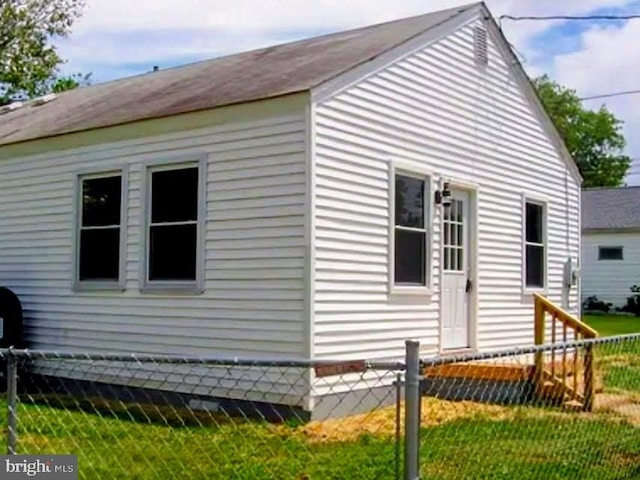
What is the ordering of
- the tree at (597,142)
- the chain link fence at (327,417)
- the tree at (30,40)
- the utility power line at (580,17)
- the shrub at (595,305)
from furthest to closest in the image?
the tree at (597,142) → the shrub at (595,305) → the tree at (30,40) → the utility power line at (580,17) → the chain link fence at (327,417)

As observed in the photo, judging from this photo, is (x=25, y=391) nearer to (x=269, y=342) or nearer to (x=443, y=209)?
(x=269, y=342)

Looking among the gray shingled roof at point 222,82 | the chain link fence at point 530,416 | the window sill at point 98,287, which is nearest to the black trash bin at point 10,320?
the window sill at point 98,287

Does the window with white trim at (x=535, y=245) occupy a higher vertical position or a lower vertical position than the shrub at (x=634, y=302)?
higher

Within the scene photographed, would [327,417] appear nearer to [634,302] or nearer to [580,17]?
[580,17]

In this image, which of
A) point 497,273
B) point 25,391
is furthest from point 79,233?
point 497,273

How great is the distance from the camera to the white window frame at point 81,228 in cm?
953

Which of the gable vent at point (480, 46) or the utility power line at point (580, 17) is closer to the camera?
the gable vent at point (480, 46)

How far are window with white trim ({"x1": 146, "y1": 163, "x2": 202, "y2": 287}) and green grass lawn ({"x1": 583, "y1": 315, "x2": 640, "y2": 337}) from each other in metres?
12.5

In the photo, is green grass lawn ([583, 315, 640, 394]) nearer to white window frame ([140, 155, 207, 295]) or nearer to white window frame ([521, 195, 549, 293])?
white window frame ([521, 195, 549, 293])

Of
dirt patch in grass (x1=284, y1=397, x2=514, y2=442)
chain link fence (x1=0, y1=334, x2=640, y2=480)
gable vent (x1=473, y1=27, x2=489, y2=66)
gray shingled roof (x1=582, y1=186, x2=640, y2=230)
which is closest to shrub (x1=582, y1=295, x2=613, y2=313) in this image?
gray shingled roof (x1=582, y1=186, x2=640, y2=230)

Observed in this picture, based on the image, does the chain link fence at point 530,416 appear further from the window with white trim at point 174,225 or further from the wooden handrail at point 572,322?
the window with white trim at point 174,225

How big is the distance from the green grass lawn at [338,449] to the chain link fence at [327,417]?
0.02 meters

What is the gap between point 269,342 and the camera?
809cm

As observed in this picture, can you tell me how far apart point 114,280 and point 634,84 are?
23593 millimetres
